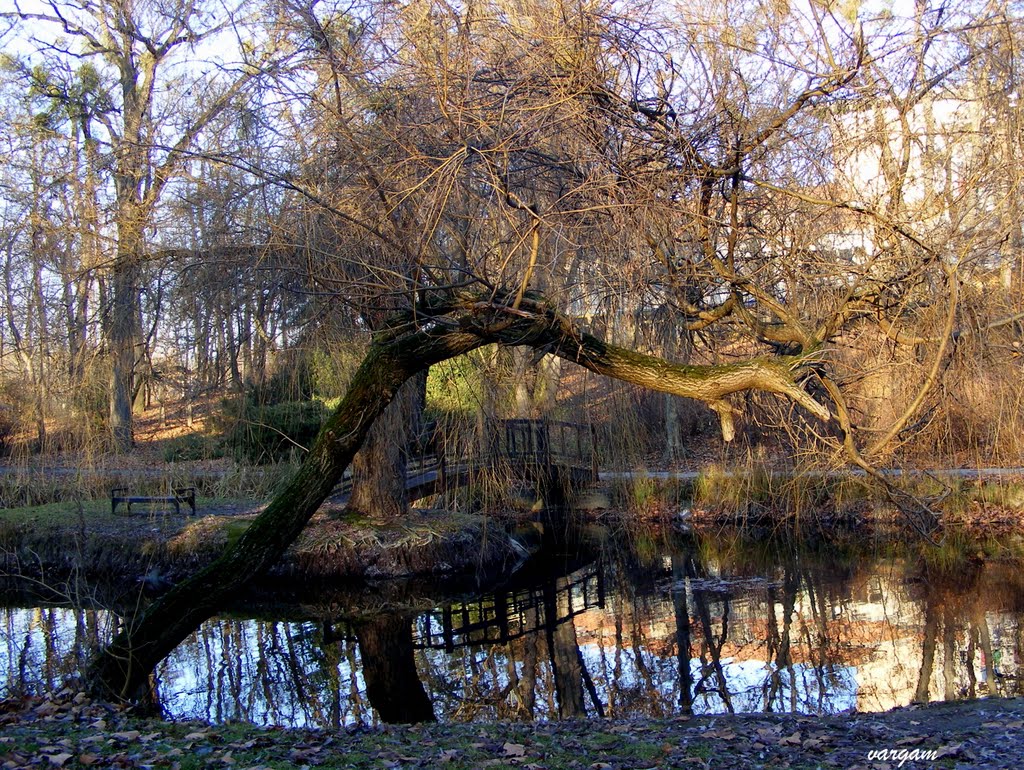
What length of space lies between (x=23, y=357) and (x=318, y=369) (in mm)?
4596

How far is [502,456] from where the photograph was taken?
43.4 ft

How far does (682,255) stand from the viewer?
8.17 metres

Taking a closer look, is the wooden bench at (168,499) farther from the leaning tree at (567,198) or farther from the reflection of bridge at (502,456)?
the leaning tree at (567,198)

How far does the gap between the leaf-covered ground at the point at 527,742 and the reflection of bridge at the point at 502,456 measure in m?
6.02

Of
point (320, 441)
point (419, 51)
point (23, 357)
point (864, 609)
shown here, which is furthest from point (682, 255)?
point (23, 357)

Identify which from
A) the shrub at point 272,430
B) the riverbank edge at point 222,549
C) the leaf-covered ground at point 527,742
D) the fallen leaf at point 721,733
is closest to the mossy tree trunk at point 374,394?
the leaf-covered ground at point 527,742

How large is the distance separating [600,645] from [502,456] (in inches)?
151

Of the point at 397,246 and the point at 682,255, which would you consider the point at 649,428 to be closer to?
the point at 682,255

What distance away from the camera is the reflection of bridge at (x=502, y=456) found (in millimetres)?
13000

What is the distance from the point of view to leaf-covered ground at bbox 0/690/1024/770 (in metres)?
4.93

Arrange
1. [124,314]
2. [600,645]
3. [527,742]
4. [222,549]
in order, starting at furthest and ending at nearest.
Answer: [222,549] → [600,645] → [124,314] → [527,742]

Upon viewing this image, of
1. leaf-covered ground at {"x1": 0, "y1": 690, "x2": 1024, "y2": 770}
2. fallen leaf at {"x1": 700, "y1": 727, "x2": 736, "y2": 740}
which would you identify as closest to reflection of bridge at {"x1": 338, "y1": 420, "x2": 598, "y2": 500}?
leaf-covered ground at {"x1": 0, "y1": 690, "x2": 1024, "y2": 770}

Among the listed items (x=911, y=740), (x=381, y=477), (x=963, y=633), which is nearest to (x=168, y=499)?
(x=381, y=477)

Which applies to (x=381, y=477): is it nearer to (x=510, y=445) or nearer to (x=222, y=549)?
(x=510, y=445)
